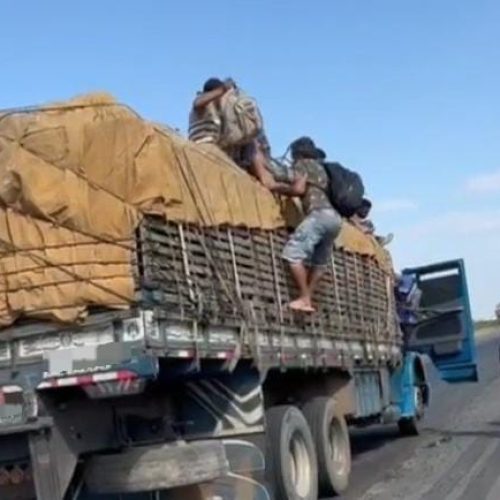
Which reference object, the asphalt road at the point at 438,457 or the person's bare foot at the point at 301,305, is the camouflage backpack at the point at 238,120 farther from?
the asphalt road at the point at 438,457

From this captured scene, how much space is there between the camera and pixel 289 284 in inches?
416

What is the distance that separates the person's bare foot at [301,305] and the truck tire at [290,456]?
2.96 feet

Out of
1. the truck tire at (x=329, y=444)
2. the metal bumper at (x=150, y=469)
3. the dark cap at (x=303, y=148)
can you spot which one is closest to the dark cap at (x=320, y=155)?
the dark cap at (x=303, y=148)

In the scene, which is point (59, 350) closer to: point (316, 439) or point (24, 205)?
point (24, 205)

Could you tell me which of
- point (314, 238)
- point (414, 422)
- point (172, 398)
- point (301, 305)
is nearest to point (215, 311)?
point (172, 398)

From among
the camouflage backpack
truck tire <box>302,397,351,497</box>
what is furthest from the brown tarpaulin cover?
truck tire <box>302,397,351,497</box>

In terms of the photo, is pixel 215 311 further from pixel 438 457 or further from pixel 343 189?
pixel 438 457

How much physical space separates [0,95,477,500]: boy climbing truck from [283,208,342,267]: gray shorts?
0.66 meters

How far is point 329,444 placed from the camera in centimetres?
1109

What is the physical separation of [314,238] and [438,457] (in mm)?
3808

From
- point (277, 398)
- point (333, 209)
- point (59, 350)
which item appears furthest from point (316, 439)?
point (59, 350)

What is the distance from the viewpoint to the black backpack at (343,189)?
11305 millimetres

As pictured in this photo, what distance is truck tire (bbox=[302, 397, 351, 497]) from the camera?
10.8 meters

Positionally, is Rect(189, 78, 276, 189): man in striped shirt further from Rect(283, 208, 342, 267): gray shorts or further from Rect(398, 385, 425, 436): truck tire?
Rect(398, 385, 425, 436): truck tire
